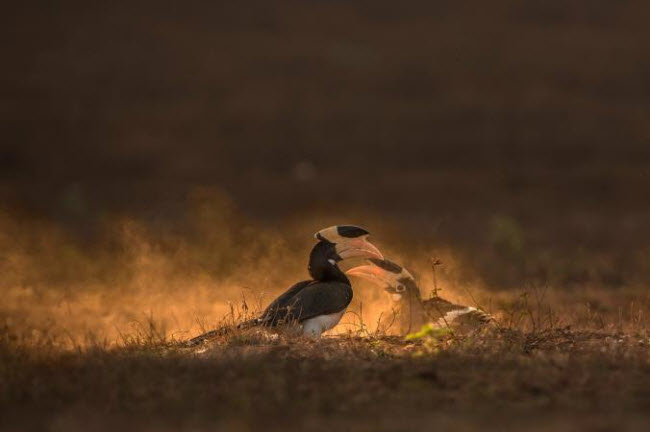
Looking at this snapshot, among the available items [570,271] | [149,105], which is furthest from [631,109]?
[570,271]

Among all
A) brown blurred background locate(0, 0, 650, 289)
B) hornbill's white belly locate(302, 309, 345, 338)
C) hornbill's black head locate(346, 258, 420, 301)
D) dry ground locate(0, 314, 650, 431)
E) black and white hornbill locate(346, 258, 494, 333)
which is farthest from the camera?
brown blurred background locate(0, 0, 650, 289)

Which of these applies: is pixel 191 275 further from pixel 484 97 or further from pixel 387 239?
pixel 484 97

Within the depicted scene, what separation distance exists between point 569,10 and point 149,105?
1806 centimetres

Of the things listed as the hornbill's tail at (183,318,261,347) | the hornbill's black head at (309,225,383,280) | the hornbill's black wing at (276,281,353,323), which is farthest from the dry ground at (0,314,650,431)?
the hornbill's black head at (309,225,383,280)

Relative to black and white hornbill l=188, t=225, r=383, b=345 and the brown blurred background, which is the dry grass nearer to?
black and white hornbill l=188, t=225, r=383, b=345

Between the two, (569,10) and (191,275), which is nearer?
(191,275)

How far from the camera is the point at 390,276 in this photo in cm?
1287

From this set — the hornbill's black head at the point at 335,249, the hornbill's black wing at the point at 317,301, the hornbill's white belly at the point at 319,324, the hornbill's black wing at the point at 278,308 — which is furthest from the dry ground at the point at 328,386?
the hornbill's black head at the point at 335,249

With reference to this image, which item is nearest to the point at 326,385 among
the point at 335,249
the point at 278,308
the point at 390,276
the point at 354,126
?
the point at 278,308

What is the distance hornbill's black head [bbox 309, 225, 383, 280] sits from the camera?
12.5 m

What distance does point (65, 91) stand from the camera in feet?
152

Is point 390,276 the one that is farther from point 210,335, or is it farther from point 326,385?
point 326,385

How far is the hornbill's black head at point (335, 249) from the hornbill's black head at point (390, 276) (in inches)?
11.8

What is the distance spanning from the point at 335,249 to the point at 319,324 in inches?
37.4
